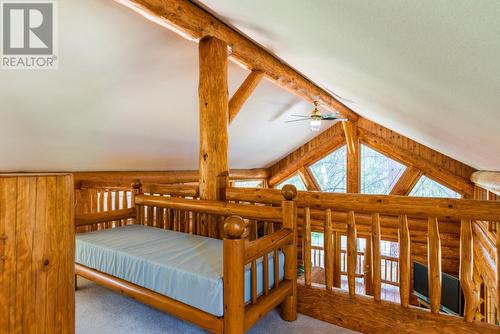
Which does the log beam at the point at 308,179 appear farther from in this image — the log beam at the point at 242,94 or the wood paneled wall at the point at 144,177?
the log beam at the point at 242,94

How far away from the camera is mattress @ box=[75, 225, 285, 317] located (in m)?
1.51

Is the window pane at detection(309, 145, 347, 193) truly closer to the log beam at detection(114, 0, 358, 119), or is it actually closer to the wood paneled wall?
the wood paneled wall

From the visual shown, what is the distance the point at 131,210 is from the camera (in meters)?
2.91

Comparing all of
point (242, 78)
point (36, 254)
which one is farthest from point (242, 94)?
point (36, 254)

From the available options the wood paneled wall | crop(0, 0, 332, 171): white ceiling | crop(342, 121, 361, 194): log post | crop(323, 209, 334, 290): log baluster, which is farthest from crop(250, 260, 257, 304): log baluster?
crop(342, 121, 361, 194): log post

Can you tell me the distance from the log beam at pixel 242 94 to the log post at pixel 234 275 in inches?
69.2

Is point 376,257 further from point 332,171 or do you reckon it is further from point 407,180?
point 332,171

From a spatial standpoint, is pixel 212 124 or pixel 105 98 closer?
pixel 212 124

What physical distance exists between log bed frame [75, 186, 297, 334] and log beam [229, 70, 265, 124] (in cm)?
120

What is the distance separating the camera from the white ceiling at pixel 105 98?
2547 millimetres

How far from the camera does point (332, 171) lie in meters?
8.23

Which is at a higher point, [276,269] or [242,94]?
[242,94]

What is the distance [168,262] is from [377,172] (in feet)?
23.3

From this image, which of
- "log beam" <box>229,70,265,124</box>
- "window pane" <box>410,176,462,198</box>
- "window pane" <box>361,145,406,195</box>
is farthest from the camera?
"window pane" <box>361,145,406,195</box>
